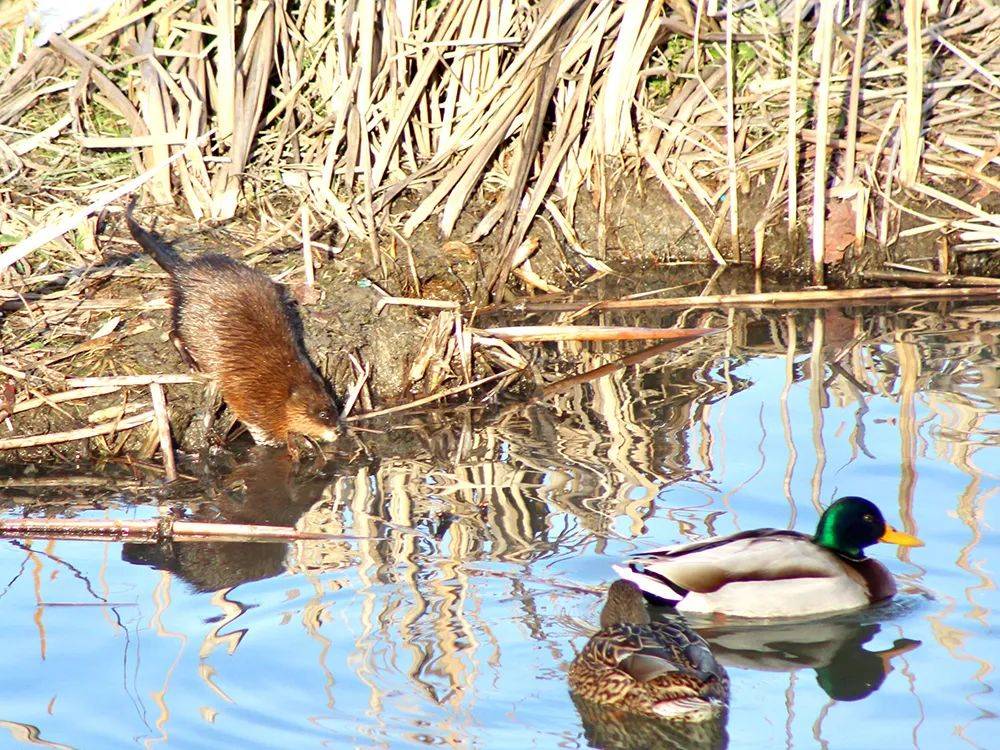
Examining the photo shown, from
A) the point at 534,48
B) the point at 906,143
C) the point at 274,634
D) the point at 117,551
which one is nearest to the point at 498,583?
the point at 274,634

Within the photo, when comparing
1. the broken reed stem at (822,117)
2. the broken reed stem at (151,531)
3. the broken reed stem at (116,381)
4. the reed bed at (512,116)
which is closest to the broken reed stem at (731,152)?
the reed bed at (512,116)

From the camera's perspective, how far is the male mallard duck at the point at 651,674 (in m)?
4.00

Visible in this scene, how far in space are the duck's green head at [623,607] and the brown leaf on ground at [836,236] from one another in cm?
405

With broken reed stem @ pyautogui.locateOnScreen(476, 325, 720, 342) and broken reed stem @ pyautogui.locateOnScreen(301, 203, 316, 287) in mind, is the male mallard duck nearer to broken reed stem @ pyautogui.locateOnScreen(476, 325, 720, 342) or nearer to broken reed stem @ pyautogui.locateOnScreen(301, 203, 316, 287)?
broken reed stem @ pyautogui.locateOnScreen(476, 325, 720, 342)

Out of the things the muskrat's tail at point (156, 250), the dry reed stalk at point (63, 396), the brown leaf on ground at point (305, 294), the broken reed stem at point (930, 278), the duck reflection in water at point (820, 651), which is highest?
the muskrat's tail at point (156, 250)

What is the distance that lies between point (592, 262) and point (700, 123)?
A: 114 cm

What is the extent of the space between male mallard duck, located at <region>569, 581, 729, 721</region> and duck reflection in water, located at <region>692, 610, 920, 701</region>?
1.12 feet

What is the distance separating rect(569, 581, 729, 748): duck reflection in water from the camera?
3.99 m

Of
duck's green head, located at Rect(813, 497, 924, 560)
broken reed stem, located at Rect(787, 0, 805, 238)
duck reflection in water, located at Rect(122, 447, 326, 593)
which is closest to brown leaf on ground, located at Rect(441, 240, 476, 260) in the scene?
duck reflection in water, located at Rect(122, 447, 326, 593)

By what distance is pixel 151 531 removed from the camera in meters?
5.23

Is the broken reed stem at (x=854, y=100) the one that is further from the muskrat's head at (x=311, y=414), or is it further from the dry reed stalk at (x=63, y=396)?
the dry reed stalk at (x=63, y=396)

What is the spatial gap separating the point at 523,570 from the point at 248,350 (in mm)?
1965

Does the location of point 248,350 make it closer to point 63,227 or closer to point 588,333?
point 63,227

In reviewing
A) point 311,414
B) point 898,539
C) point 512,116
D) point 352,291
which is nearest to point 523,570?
point 898,539
